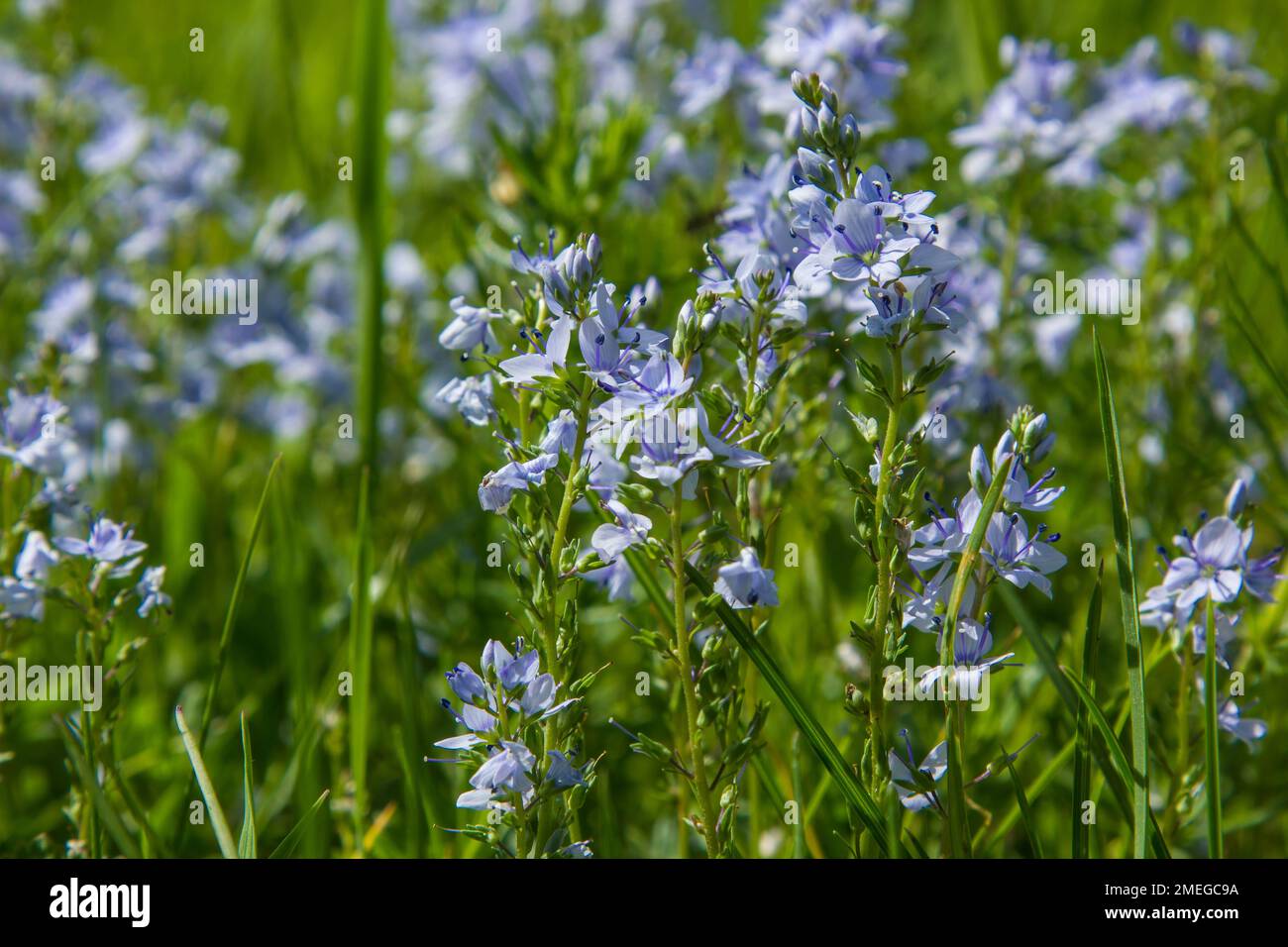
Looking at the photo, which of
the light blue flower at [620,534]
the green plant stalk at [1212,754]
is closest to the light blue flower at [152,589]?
the light blue flower at [620,534]

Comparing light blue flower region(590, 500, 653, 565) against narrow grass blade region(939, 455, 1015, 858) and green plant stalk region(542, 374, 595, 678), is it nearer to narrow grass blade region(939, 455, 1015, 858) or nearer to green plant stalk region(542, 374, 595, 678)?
green plant stalk region(542, 374, 595, 678)

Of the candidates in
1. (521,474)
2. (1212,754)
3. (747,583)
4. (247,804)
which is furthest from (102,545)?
(1212,754)

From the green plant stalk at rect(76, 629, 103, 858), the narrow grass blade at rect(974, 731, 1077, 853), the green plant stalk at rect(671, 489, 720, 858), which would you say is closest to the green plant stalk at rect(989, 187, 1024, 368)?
the narrow grass blade at rect(974, 731, 1077, 853)

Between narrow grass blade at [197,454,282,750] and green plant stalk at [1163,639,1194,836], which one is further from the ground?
narrow grass blade at [197,454,282,750]

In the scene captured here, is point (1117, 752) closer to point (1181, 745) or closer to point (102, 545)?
point (1181, 745)

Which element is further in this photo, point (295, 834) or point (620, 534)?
point (295, 834)

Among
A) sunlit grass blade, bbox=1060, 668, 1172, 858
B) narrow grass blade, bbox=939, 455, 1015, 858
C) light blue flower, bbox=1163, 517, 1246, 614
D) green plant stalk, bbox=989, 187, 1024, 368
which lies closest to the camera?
narrow grass blade, bbox=939, 455, 1015, 858
